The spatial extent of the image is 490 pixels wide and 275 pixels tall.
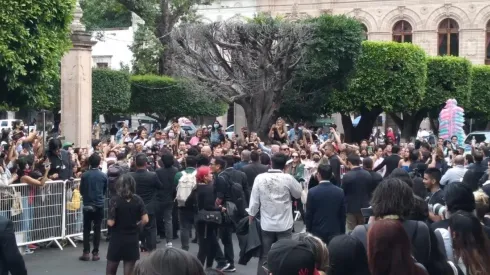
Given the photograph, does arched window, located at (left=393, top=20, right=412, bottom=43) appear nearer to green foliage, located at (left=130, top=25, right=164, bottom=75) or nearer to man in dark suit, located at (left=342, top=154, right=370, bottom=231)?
green foliage, located at (left=130, top=25, right=164, bottom=75)

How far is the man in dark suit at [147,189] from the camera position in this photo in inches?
502

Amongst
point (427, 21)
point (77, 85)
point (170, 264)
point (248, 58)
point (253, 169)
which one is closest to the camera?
point (170, 264)

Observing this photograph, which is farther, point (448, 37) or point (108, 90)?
point (448, 37)

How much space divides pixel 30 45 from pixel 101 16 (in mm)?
47351

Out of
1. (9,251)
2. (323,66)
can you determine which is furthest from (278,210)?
(323,66)

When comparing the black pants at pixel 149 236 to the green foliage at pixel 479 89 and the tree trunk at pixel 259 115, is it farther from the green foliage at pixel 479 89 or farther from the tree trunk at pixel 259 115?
the green foliage at pixel 479 89

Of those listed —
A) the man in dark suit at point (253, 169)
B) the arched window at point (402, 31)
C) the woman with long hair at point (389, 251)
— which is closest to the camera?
the woman with long hair at point (389, 251)

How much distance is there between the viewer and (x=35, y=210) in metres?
14.6

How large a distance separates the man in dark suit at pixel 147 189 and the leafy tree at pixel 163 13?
95.5 feet

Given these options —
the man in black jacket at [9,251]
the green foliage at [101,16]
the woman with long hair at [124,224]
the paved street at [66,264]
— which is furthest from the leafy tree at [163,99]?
the man in black jacket at [9,251]

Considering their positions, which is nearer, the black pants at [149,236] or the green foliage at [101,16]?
Result: the black pants at [149,236]

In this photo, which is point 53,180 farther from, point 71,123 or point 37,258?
point 71,123

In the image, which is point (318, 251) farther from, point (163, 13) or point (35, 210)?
point (163, 13)

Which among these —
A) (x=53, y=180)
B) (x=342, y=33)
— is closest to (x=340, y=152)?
(x=53, y=180)
